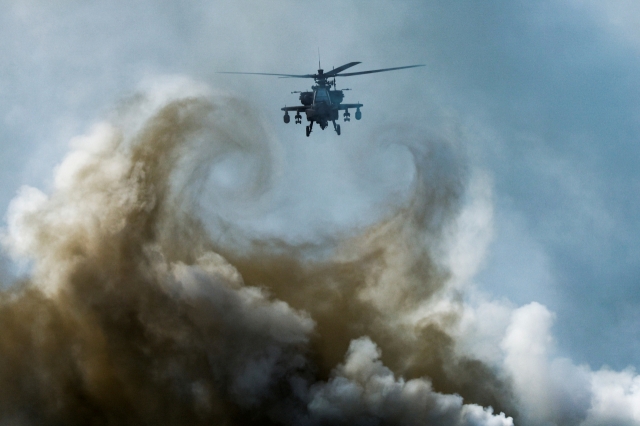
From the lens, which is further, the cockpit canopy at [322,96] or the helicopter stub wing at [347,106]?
the helicopter stub wing at [347,106]

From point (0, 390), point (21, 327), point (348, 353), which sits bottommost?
point (0, 390)

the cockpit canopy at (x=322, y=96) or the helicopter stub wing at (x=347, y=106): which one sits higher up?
the helicopter stub wing at (x=347, y=106)

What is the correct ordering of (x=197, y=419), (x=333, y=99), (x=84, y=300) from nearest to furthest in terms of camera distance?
(x=333, y=99), (x=84, y=300), (x=197, y=419)

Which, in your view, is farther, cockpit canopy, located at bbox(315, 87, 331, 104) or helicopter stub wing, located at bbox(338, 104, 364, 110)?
helicopter stub wing, located at bbox(338, 104, 364, 110)

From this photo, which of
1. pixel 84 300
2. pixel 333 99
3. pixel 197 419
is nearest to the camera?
pixel 333 99

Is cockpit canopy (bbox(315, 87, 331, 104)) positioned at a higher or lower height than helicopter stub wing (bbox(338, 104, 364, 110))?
lower

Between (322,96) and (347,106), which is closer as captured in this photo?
(322,96)

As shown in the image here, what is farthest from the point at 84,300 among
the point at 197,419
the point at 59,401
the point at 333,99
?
the point at 333,99

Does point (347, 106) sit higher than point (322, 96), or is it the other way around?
point (347, 106)

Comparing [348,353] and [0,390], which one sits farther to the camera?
[348,353]

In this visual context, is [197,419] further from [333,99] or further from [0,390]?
[333,99]

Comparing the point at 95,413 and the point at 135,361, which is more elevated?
the point at 135,361
